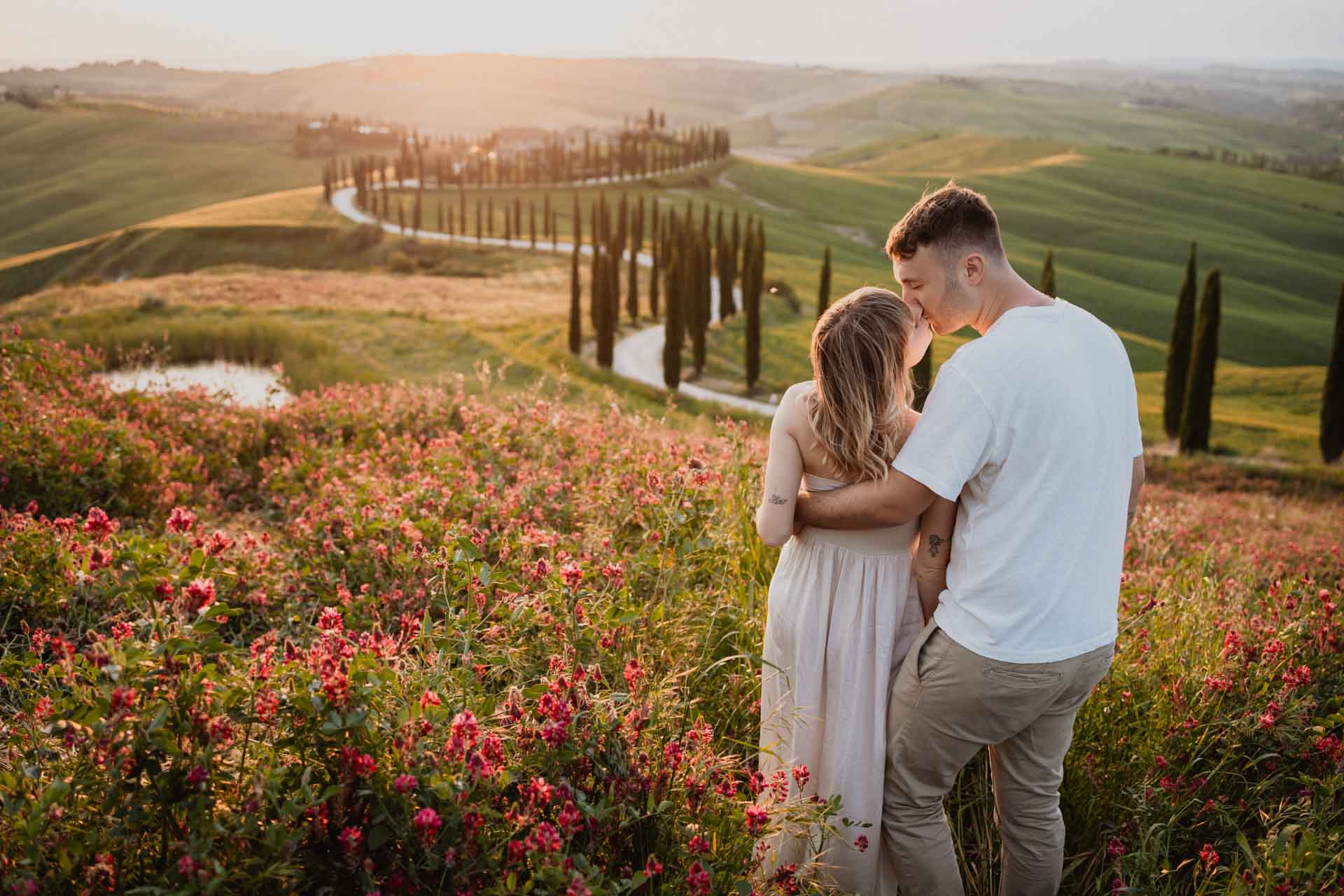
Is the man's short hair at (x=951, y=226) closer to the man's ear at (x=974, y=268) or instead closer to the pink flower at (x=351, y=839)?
the man's ear at (x=974, y=268)

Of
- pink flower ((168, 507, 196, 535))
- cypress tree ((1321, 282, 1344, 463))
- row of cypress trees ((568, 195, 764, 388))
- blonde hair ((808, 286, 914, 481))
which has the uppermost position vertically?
blonde hair ((808, 286, 914, 481))

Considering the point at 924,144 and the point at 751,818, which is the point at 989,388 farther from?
the point at 924,144

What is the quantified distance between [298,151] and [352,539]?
117550 millimetres

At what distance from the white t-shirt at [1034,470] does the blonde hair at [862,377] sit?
0.27m

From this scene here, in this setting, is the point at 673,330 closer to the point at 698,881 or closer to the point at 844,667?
the point at 844,667

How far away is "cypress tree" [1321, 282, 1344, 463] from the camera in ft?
95.1

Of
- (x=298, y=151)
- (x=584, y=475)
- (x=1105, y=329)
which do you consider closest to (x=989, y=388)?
(x=1105, y=329)

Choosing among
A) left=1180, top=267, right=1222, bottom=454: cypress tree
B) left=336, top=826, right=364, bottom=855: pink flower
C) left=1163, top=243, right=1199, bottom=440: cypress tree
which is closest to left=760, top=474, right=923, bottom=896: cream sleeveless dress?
left=336, top=826, right=364, bottom=855: pink flower

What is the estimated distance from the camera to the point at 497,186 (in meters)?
81.3

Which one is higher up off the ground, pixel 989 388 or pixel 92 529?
pixel 989 388

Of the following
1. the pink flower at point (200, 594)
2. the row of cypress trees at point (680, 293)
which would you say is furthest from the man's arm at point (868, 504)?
the row of cypress trees at point (680, 293)

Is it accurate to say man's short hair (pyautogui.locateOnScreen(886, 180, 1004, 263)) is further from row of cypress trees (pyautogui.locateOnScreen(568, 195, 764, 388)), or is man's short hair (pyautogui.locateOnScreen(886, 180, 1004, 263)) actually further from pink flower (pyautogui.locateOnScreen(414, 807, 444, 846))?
row of cypress trees (pyautogui.locateOnScreen(568, 195, 764, 388))

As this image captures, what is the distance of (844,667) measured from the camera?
3.48 metres

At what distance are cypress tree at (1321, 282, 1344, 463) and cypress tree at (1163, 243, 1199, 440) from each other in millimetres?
4218
